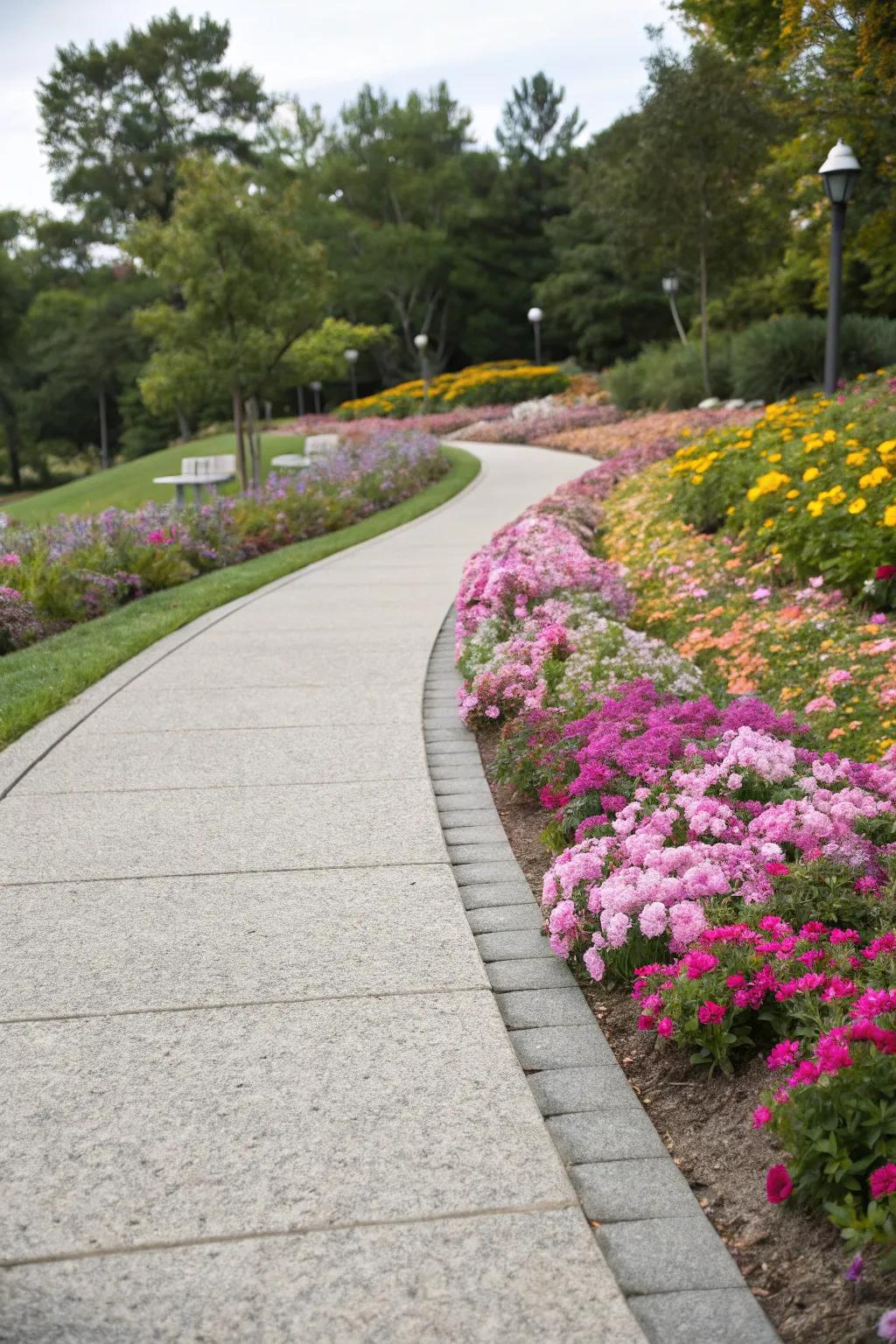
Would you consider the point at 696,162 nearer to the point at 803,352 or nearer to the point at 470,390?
the point at 803,352

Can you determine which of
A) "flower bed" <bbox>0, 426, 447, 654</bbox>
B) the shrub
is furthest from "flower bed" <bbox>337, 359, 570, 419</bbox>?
"flower bed" <bbox>0, 426, 447, 654</bbox>

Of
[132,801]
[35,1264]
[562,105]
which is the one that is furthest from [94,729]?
[562,105]

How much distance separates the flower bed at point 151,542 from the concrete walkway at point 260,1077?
3.65 metres

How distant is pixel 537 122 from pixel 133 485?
39389 millimetres

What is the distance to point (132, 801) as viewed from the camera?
188 inches

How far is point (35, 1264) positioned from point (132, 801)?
2701 mm

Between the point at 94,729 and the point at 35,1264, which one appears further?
the point at 94,729

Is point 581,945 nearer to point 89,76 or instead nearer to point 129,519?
point 129,519

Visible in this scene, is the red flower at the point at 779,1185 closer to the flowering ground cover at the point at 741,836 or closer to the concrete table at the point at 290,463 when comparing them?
the flowering ground cover at the point at 741,836

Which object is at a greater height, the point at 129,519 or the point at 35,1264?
the point at 129,519

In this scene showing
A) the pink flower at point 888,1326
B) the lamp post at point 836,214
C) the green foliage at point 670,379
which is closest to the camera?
the pink flower at point 888,1326

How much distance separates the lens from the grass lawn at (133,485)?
26.7 meters

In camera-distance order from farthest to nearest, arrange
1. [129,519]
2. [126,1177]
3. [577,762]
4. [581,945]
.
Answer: [129,519] < [577,762] < [581,945] < [126,1177]

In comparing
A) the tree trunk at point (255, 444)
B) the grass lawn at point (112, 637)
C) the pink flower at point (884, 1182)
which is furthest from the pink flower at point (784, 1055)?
the tree trunk at point (255, 444)
